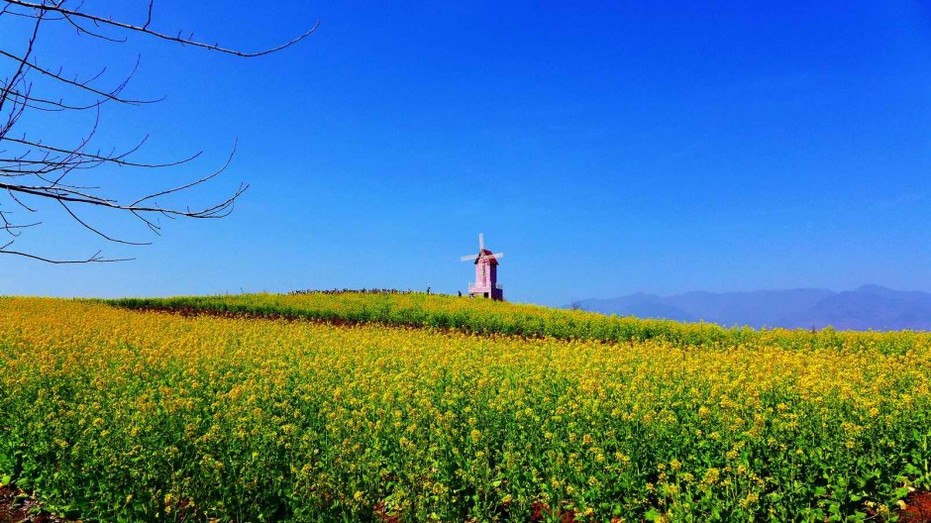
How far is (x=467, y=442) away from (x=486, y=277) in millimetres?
36214

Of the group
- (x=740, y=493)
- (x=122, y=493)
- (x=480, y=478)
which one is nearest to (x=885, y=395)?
(x=740, y=493)

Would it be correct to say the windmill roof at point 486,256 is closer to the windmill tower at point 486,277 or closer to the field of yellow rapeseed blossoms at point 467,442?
the windmill tower at point 486,277

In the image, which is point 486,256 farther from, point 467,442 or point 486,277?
point 467,442

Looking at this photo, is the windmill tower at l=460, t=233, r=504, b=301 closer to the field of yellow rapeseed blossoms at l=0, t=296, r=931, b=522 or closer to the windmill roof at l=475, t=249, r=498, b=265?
the windmill roof at l=475, t=249, r=498, b=265

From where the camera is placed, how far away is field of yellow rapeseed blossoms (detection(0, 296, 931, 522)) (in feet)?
17.9

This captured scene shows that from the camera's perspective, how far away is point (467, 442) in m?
6.51

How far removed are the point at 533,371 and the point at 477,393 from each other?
6.35ft

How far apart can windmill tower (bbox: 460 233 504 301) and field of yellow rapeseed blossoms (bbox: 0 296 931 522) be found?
31.9 meters

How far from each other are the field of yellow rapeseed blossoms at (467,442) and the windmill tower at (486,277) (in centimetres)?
3187

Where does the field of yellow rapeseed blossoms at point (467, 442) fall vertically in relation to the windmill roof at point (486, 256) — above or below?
below

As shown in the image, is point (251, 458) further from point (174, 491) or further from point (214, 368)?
point (214, 368)

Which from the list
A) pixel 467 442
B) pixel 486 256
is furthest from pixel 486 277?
pixel 467 442

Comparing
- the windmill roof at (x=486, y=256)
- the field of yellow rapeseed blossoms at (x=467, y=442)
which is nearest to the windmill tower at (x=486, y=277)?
the windmill roof at (x=486, y=256)

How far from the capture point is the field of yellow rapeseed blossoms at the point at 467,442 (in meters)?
5.46
